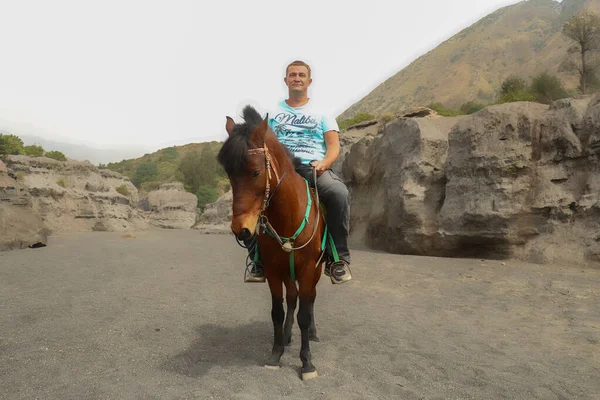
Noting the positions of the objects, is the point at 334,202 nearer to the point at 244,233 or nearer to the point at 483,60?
the point at 244,233

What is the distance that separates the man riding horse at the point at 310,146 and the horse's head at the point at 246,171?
1.03 m

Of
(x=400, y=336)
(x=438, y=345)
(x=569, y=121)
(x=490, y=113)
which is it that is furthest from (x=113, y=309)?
(x=569, y=121)

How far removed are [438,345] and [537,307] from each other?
2.85 m

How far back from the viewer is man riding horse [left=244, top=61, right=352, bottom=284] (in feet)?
13.0

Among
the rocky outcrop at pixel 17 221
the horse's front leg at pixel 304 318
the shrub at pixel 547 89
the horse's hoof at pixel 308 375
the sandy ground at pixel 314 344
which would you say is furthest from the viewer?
the shrub at pixel 547 89

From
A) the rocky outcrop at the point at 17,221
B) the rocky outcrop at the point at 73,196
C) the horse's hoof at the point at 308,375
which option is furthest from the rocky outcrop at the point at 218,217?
the horse's hoof at the point at 308,375

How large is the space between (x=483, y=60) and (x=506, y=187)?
9230cm

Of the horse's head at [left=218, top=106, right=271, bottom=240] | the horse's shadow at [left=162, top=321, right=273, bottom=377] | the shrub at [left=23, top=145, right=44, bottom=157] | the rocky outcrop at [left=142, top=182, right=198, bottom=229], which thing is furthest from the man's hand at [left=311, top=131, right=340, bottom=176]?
the shrub at [left=23, top=145, right=44, bottom=157]

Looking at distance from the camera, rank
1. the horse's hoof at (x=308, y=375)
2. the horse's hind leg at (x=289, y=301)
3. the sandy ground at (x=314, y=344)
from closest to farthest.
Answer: the sandy ground at (x=314, y=344) < the horse's hoof at (x=308, y=375) < the horse's hind leg at (x=289, y=301)

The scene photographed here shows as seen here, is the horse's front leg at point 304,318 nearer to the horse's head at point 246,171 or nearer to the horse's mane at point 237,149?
the horse's head at point 246,171

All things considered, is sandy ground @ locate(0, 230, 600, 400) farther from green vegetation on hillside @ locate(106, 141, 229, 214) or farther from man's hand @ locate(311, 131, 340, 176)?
green vegetation on hillside @ locate(106, 141, 229, 214)

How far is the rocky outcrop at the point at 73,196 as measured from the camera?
2180 centimetres

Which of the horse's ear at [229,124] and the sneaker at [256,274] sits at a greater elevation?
the horse's ear at [229,124]

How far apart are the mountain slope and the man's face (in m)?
66.4
